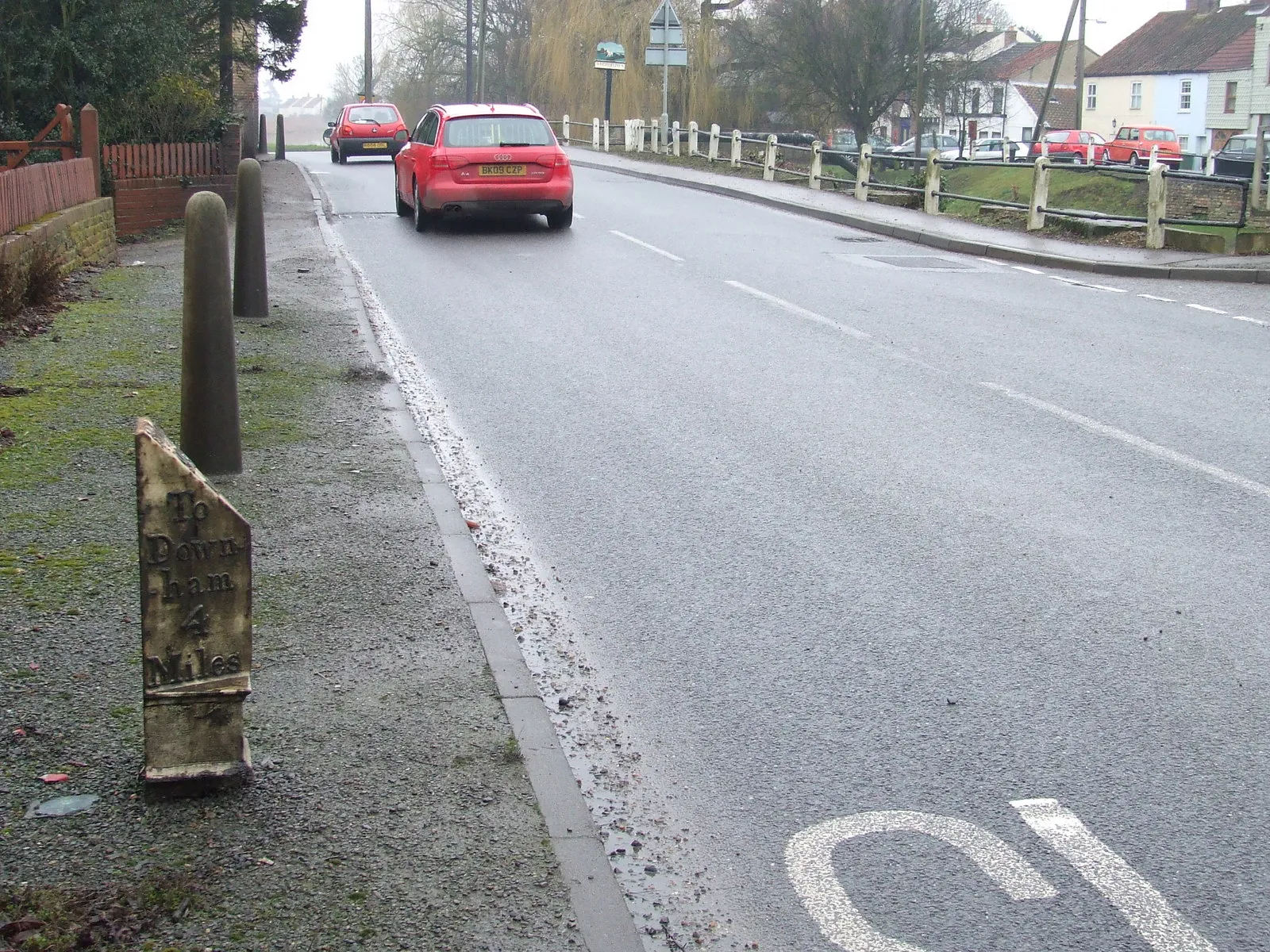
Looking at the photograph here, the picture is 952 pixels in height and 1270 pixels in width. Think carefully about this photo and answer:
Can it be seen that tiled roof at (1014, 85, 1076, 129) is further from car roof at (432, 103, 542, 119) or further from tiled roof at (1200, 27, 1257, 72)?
car roof at (432, 103, 542, 119)

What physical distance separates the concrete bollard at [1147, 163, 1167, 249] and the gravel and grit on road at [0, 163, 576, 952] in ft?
47.4

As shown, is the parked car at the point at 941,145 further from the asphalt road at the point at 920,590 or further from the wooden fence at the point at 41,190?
the asphalt road at the point at 920,590

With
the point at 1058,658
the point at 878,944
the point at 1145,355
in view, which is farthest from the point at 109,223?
the point at 878,944

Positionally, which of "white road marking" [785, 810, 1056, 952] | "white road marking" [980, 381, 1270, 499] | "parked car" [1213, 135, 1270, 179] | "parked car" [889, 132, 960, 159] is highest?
"parked car" [889, 132, 960, 159]

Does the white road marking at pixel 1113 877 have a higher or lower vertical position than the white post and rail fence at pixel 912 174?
lower

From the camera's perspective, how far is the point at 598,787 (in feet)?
13.2

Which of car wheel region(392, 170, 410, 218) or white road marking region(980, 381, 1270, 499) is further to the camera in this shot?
car wheel region(392, 170, 410, 218)

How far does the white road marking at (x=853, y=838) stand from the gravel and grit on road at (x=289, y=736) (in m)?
0.62

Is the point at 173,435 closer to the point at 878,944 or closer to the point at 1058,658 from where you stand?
the point at 1058,658

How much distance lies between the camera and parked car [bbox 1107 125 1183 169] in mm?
62688

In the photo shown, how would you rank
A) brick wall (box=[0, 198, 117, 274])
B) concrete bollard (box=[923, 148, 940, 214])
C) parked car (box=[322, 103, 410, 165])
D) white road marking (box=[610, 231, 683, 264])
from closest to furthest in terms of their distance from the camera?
brick wall (box=[0, 198, 117, 274]) → white road marking (box=[610, 231, 683, 264]) → concrete bollard (box=[923, 148, 940, 214]) → parked car (box=[322, 103, 410, 165])

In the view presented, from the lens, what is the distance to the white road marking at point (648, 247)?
1705cm

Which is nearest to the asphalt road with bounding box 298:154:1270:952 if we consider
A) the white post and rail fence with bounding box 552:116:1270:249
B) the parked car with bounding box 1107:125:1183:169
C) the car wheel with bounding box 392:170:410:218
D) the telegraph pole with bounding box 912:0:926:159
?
the white post and rail fence with bounding box 552:116:1270:249

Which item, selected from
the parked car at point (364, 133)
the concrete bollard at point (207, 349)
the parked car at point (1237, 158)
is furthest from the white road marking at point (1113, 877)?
the parked car at point (1237, 158)
